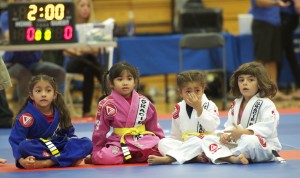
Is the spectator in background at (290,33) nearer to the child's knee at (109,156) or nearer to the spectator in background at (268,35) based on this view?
the spectator in background at (268,35)

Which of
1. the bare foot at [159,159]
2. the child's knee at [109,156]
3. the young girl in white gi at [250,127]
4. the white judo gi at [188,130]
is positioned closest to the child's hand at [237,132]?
the young girl in white gi at [250,127]

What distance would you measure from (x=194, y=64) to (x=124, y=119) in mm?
5897

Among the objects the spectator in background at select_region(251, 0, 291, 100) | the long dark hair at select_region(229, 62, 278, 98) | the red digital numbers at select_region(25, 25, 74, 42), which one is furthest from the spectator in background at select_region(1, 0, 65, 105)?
the long dark hair at select_region(229, 62, 278, 98)

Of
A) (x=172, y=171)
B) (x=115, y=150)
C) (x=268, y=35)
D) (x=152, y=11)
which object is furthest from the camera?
(x=152, y=11)

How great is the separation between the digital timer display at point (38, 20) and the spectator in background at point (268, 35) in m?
3.17

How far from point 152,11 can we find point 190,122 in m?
8.86

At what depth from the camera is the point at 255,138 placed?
521cm

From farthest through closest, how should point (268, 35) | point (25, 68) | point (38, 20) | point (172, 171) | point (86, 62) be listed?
point (268, 35) → point (86, 62) → point (25, 68) → point (38, 20) → point (172, 171)

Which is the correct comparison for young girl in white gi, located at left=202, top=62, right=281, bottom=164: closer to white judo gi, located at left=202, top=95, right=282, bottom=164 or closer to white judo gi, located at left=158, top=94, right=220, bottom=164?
white judo gi, located at left=202, top=95, right=282, bottom=164

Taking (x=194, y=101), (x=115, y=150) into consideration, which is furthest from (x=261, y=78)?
(x=115, y=150)

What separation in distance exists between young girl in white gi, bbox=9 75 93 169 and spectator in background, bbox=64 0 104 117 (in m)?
4.21

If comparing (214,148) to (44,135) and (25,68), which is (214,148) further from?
(25,68)

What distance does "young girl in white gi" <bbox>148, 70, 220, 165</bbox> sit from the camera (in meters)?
5.40

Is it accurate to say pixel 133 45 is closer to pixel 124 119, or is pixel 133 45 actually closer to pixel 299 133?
pixel 299 133
